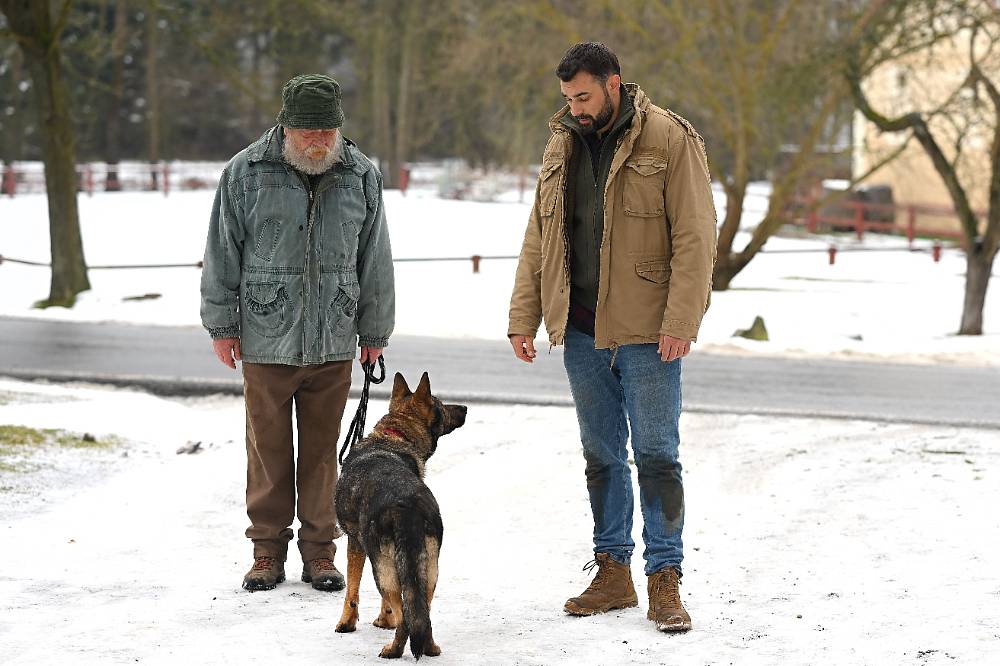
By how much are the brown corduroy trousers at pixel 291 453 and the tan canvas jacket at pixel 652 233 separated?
1.21 metres

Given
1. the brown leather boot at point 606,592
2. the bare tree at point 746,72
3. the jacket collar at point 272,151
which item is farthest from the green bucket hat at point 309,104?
the bare tree at point 746,72

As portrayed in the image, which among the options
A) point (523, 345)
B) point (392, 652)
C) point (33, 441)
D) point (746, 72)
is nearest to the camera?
point (392, 652)

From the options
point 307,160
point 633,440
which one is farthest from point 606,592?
point 307,160

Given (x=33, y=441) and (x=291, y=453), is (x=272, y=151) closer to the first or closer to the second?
(x=291, y=453)

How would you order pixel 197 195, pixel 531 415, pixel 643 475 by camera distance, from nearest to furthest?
pixel 643 475 → pixel 531 415 → pixel 197 195

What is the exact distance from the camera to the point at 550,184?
5410mm

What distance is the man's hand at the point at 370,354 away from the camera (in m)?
6.06

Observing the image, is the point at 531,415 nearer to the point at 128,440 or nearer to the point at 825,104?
the point at 128,440

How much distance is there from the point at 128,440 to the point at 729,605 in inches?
202

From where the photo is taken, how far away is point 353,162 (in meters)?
5.91

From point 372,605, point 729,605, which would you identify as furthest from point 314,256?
point 729,605

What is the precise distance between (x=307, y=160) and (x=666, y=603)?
7.41 ft

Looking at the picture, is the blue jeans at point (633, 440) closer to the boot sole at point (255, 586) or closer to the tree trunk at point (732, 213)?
the boot sole at point (255, 586)

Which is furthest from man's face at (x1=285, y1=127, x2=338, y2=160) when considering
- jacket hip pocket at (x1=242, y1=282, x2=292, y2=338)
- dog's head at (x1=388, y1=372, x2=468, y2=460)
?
dog's head at (x1=388, y1=372, x2=468, y2=460)
